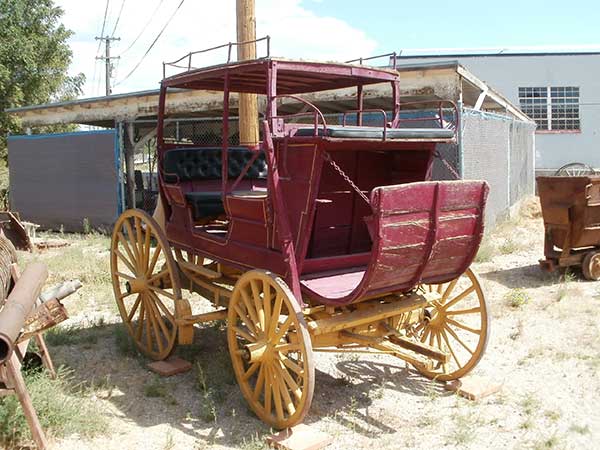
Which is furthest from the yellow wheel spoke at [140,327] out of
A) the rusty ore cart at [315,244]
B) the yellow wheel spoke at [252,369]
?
the yellow wheel spoke at [252,369]

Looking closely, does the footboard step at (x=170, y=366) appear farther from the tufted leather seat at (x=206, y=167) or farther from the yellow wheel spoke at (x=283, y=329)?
the yellow wheel spoke at (x=283, y=329)

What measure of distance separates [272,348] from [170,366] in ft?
5.08

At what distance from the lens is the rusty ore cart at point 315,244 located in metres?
3.92

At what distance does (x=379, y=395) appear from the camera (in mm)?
4949

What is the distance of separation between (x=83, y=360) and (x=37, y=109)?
1100cm

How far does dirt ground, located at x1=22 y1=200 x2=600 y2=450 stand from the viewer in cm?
421

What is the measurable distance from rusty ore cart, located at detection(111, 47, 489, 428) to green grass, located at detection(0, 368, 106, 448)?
3.25ft

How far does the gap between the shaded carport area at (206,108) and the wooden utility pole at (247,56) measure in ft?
8.02

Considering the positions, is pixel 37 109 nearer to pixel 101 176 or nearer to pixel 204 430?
pixel 101 176

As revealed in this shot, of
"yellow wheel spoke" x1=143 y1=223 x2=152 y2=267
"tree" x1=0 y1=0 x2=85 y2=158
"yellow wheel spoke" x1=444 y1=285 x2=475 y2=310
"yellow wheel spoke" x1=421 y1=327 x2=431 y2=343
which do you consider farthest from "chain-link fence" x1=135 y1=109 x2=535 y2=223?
"tree" x1=0 y1=0 x2=85 y2=158

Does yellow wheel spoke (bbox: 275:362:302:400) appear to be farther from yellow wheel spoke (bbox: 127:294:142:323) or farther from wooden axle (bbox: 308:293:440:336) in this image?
yellow wheel spoke (bbox: 127:294:142:323)

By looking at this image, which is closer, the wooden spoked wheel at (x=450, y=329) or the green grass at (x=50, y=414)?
the green grass at (x=50, y=414)

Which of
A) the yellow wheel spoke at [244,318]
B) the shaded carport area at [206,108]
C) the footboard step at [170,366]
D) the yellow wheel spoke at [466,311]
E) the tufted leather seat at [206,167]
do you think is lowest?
the footboard step at [170,366]

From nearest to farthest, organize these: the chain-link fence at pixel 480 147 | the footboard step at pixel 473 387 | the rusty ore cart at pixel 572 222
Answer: the footboard step at pixel 473 387 → the rusty ore cart at pixel 572 222 → the chain-link fence at pixel 480 147
